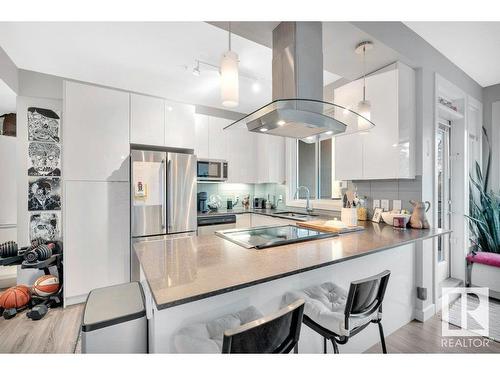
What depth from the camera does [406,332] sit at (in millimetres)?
2092

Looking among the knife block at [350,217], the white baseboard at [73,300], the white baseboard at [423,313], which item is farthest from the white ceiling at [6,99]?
the white baseboard at [423,313]

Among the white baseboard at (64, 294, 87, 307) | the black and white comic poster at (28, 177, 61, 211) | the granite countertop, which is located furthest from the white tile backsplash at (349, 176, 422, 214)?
the black and white comic poster at (28, 177, 61, 211)

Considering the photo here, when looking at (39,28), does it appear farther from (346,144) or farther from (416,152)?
(416,152)

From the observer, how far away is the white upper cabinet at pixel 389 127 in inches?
87.5

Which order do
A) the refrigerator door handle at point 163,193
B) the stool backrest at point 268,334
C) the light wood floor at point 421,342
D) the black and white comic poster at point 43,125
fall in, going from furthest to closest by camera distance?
the black and white comic poster at point 43,125 < the refrigerator door handle at point 163,193 < the light wood floor at point 421,342 < the stool backrest at point 268,334

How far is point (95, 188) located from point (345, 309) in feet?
8.95

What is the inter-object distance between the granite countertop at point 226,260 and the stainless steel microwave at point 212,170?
1.92 meters

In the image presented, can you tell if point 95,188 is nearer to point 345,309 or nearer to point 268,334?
point 268,334

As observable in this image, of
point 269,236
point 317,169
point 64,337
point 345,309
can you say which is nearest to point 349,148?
point 317,169

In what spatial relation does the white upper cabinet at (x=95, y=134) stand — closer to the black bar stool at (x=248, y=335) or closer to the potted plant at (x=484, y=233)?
the black bar stool at (x=248, y=335)

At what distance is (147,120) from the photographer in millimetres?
3021

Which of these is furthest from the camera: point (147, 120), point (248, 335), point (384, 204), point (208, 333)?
point (147, 120)

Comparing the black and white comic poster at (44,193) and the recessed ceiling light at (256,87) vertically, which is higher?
the recessed ceiling light at (256,87)
